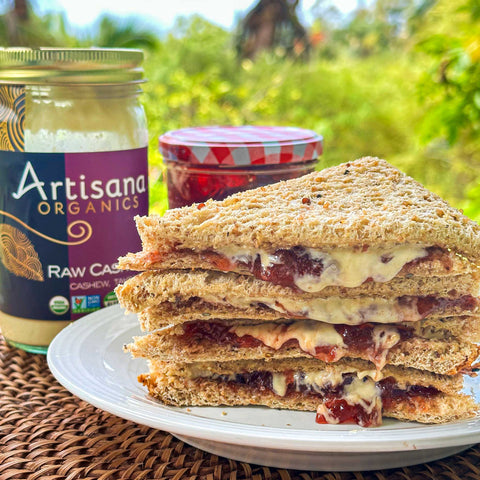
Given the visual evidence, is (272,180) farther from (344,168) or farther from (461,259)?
(461,259)

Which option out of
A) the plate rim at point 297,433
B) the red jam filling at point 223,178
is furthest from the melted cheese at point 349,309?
the red jam filling at point 223,178

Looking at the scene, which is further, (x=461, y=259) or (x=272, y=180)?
(x=272, y=180)

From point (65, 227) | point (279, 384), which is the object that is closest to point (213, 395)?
point (279, 384)

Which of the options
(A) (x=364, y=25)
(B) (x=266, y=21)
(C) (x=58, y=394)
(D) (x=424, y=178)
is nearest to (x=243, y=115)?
(D) (x=424, y=178)

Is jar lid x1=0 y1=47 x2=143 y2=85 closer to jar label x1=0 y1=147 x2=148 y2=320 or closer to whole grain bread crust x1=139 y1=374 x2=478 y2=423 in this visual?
jar label x1=0 y1=147 x2=148 y2=320

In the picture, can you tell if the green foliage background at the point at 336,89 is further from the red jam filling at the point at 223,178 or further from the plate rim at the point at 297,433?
the plate rim at the point at 297,433

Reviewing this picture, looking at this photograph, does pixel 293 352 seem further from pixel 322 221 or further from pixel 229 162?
pixel 229 162
